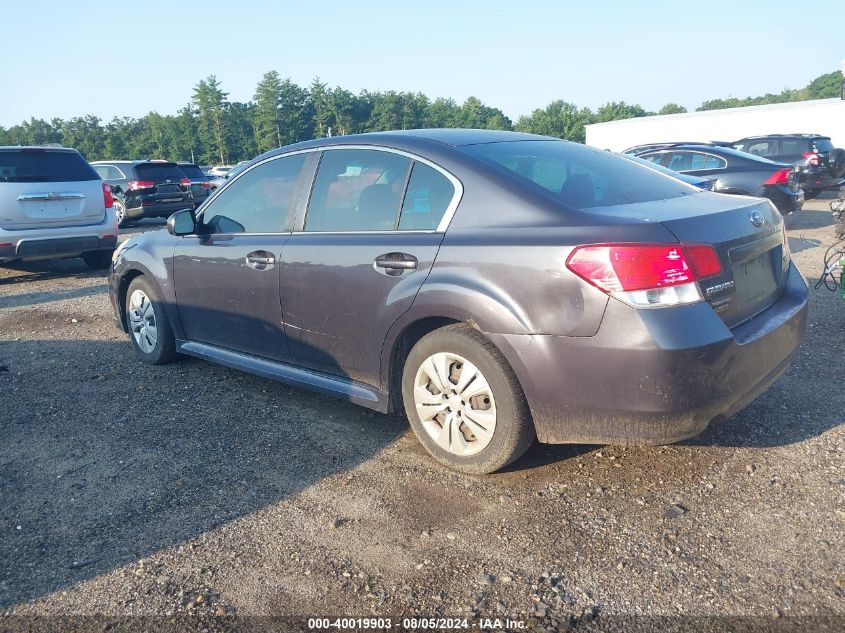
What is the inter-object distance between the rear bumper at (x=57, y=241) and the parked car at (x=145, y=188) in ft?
24.7

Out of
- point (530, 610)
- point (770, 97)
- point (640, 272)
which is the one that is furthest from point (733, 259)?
point (770, 97)

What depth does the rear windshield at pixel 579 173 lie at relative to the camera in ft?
11.4

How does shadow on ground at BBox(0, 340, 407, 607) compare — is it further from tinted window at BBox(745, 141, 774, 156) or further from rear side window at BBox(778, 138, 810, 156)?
tinted window at BBox(745, 141, 774, 156)

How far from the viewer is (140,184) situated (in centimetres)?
1716

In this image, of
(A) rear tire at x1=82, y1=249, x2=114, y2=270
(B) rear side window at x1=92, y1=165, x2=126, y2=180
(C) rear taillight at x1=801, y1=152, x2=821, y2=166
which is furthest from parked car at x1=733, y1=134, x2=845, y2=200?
(B) rear side window at x1=92, y1=165, x2=126, y2=180

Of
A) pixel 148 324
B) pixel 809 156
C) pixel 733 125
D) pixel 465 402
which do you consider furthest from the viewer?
pixel 733 125

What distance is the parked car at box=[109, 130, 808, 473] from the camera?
294cm

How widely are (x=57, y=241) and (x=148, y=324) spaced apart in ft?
15.3

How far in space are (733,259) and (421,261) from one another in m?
1.44

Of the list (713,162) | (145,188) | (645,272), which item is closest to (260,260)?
(645,272)

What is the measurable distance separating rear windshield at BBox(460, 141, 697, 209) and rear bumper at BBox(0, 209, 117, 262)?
7421mm

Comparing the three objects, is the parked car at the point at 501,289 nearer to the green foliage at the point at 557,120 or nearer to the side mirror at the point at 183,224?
the side mirror at the point at 183,224

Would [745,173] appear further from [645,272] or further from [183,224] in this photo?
[645,272]

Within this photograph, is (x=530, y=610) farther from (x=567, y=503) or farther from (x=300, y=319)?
(x=300, y=319)
